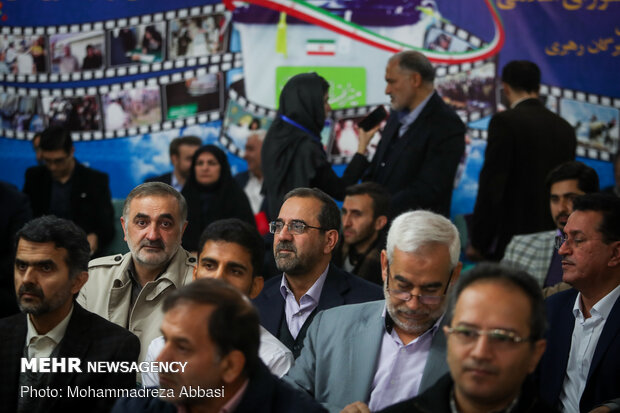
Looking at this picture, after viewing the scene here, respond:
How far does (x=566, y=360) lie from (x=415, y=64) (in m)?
2.11

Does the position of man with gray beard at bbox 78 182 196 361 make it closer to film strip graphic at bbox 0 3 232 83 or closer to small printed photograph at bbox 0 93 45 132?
film strip graphic at bbox 0 3 232 83

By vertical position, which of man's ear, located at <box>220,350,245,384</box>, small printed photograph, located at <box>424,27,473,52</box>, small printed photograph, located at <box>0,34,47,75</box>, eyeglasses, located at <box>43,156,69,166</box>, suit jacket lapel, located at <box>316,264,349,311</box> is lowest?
suit jacket lapel, located at <box>316,264,349,311</box>

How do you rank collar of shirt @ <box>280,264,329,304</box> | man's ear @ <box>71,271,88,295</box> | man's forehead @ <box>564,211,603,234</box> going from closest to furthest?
man's ear @ <box>71,271,88,295</box>
man's forehead @ <box>564,211,603,234</box>
collar of shirt @ <box>280,264,329,304</box>

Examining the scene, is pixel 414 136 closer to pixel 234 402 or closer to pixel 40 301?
pixel 40 301

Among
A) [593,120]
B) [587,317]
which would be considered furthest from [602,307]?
[593,120]

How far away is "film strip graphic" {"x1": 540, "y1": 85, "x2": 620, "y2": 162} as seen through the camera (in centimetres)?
595

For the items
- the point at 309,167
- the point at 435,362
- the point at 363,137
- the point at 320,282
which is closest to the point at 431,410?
the point at 435,362

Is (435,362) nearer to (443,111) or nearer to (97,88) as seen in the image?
(443,111)

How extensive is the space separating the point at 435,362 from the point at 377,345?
20cm

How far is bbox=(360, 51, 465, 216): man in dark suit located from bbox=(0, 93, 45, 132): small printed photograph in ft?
8.78

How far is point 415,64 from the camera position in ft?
15.6

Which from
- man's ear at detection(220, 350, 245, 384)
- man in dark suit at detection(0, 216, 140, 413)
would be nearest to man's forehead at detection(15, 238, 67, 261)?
man in dark suit at detection(0, 216, 140, 413)

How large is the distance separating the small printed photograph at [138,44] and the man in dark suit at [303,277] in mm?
2719

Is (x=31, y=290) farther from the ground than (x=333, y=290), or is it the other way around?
(x=31, y=290)
